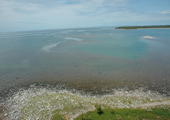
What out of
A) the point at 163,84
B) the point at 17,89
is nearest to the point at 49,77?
the point at 17,89

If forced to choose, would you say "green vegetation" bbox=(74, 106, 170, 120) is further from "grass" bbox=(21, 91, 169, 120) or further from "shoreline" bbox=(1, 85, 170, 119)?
"shoreline" bbox=(1, 85, 170, 119)

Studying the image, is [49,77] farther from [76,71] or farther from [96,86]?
[96,86]

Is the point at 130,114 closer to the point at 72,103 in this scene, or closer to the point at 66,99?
the point at 72,103

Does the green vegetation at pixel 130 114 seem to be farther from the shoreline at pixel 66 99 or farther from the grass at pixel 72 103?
the shoreline at pixel 66 99

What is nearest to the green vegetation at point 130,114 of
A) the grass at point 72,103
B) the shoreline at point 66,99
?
the grass at point 72,103

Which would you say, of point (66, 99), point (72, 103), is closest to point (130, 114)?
point (72, 103)

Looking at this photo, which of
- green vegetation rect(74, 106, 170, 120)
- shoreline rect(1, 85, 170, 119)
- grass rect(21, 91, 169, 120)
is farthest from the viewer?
shoreline rect(1, 85, 170, 119)

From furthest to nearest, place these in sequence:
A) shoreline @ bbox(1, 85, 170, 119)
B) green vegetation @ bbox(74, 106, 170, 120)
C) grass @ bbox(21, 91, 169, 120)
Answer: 1. shoreline @ bbox(1, 85, 170, 119)
2. grass @ bbox(21, 91, 169, 120)
3. green vegetation @ bbox(74, 106, 170, 120)

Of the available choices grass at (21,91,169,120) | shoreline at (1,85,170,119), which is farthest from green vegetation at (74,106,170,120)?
shoreline at (1,85,170,119)
